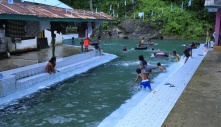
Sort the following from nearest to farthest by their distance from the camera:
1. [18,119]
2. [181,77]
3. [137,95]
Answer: [18,119] → [137,95] → [181,77]

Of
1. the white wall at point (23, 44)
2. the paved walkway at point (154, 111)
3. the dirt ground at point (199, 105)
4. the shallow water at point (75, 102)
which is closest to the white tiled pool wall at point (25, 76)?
the shallow water at point (75, 102)

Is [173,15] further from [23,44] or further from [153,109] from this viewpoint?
[153,109]

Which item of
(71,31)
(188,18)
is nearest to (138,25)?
(188,18)

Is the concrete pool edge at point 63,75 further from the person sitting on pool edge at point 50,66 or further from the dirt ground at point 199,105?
the dirt ground at point 199,105

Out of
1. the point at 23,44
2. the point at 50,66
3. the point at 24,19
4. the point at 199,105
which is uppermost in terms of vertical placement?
the point at 24,19

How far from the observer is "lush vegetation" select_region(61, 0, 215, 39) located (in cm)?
3909

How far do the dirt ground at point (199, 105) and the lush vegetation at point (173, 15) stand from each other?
28569 millimetres

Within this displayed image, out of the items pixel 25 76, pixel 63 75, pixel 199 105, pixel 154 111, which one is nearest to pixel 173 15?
pixel 63 75

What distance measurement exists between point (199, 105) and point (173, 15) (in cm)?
Result: 3489

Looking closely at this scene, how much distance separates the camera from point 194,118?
6.74m

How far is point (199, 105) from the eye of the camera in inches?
306

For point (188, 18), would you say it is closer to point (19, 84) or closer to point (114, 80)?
point (114, 80)

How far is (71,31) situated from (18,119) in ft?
131

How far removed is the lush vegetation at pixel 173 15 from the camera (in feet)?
128
